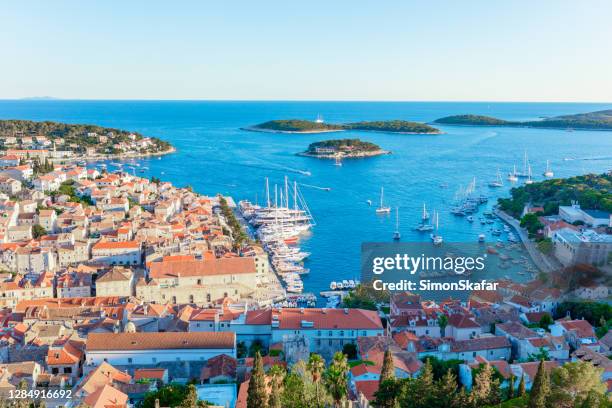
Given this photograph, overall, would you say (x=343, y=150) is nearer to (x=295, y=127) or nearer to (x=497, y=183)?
(x=497, y=183)

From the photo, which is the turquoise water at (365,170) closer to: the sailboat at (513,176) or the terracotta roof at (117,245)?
the sailboat at (513,176)

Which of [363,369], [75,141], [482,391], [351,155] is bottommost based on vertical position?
[363,369]

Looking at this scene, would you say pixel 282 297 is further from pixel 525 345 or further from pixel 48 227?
pixel 48 227

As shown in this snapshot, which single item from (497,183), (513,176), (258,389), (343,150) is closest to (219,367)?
(258,389)

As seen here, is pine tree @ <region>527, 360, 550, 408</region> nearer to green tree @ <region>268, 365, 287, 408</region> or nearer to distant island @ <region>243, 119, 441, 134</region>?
green tree @ <region>268, 365, 287, 408</region>

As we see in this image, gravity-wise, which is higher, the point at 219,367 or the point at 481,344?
the point at 481,344

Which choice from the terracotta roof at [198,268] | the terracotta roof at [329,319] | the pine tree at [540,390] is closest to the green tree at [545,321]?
the terracotta roof at [329,319]

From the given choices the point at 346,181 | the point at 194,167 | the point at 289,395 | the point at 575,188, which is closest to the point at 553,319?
the point at 289,395
